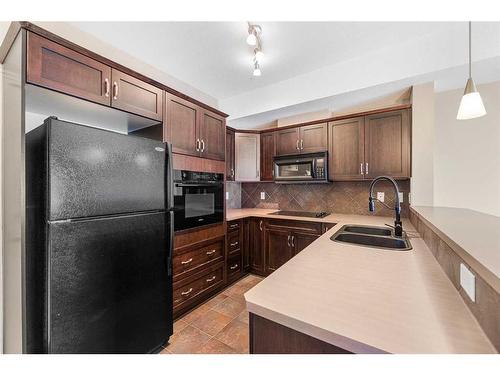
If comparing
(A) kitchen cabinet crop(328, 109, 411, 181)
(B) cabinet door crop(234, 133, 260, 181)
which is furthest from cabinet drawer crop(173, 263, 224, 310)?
(A) kitchen cabinet crop(328, 109, 411, 181)

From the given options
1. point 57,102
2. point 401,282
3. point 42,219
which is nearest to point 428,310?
point 401,282

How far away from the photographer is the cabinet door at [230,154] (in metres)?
3.14

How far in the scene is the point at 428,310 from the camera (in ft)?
2.19

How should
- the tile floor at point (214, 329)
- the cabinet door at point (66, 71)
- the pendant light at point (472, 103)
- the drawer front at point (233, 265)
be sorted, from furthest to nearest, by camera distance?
the drawer front at point (233, 265), the tile floor at point (214, 329), the pendant light at point (472, 103), the cabinet door at point (66, 71)

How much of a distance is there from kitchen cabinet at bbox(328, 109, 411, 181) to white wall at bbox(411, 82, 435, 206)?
71 millimetres

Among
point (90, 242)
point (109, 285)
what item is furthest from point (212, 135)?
point (109, 285)

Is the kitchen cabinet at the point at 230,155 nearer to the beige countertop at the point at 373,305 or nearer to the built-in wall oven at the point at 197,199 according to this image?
the built-in wall oven at the point at 197,199

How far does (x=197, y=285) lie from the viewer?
2184 millimetres

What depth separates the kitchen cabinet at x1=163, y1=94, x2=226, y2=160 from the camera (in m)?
1.98

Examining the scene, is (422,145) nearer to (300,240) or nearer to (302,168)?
(302,168)

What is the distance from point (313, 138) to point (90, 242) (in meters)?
2.64

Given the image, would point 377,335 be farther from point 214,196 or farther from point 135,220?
point 214,196

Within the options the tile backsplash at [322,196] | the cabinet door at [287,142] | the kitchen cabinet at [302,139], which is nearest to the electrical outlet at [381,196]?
the tile backsplash at [322,196]

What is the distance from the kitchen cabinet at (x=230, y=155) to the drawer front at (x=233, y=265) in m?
1.09
